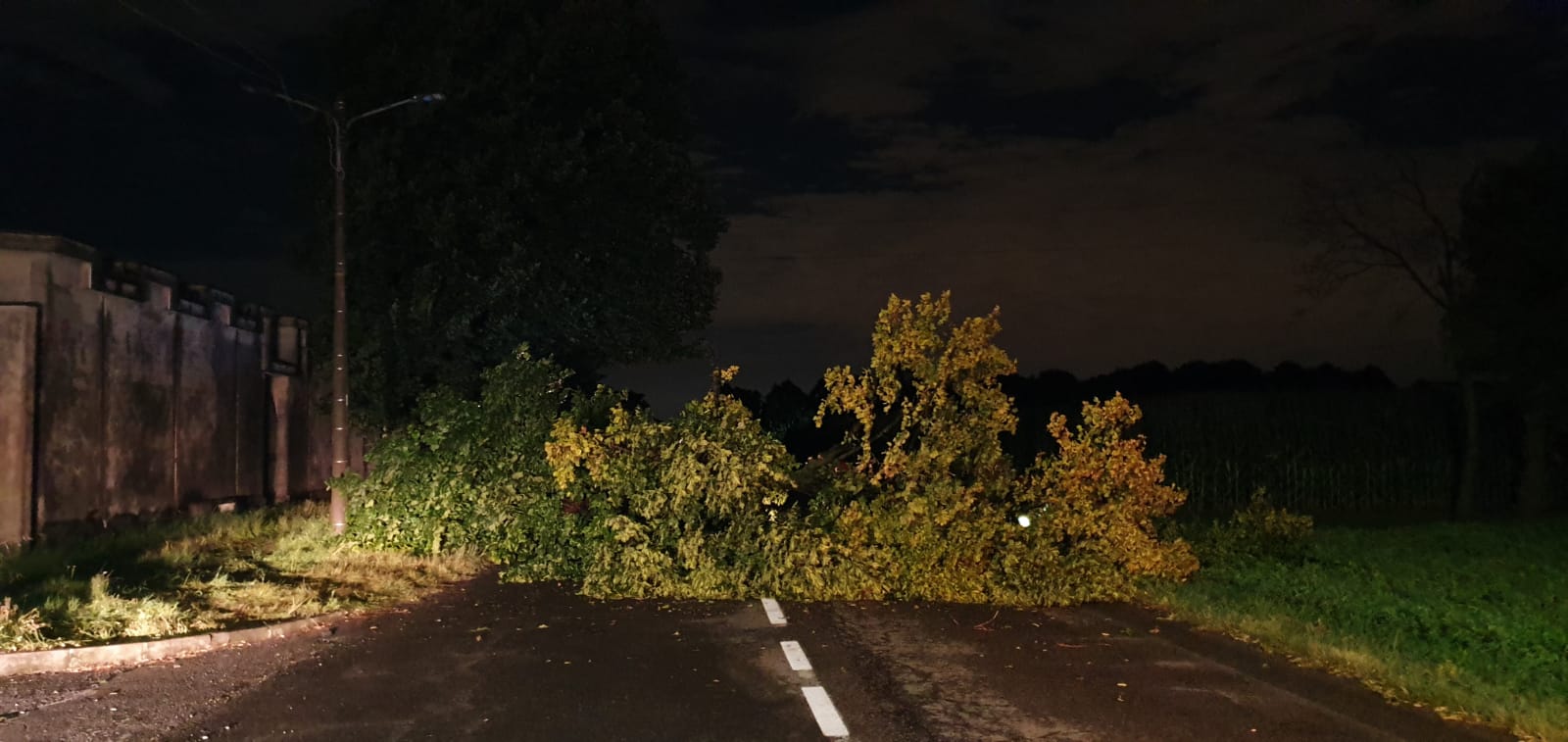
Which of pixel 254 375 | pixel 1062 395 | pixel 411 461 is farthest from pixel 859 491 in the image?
pixel 1062 395

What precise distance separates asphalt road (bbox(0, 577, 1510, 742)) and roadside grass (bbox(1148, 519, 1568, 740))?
0.36 meters

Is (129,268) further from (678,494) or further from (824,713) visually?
(824,713)

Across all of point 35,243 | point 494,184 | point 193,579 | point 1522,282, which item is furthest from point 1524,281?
point 35,243

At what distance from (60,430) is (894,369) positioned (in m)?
11.3

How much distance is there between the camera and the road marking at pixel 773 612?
10.7 m

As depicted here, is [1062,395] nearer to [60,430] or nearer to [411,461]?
[411,461]

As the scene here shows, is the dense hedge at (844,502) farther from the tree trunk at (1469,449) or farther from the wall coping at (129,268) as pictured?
the tree trunk at (1469,449)

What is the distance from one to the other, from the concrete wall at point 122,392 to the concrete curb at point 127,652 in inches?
303

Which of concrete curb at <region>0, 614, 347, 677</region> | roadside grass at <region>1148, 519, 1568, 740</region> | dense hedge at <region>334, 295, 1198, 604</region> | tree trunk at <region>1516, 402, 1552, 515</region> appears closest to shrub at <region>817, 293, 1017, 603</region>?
dense hedge at <region>334, 295, 1198, 604</region>

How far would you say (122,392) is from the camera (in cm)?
1738

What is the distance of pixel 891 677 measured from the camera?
8164mm

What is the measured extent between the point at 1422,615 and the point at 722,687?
22.0 ft

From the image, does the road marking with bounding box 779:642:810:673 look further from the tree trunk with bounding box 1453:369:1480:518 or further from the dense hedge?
the tree trunk with bounding box 1453:369:1480:518

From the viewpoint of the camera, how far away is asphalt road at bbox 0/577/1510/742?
680cm
